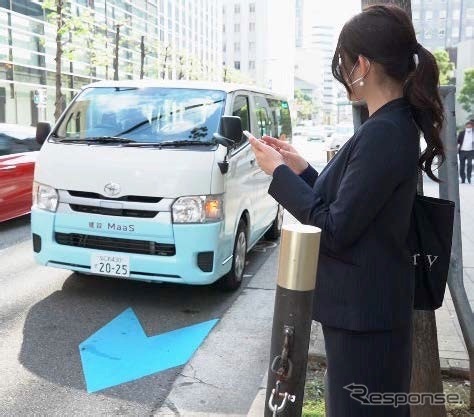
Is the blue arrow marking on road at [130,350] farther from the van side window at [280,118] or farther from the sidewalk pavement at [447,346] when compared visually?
the van side window at [280,118]

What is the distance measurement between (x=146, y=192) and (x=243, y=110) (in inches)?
69.7

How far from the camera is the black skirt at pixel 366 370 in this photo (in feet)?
5.30

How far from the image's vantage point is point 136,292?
533 centimetres

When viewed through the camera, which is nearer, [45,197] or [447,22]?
[45,197]

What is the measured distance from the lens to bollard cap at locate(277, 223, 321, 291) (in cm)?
143

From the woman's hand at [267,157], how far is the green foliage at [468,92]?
191 ft

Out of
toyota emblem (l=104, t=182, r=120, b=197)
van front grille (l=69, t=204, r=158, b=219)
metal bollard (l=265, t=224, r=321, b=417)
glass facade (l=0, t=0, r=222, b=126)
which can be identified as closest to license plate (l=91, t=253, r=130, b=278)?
van front grille (l=69, t=204, r=158, b=219)

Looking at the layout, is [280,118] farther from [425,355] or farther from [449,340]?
[425,355]

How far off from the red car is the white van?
110 inches

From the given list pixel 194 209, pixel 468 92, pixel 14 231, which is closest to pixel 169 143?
pixel 194 209

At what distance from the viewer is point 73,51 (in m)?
22.3

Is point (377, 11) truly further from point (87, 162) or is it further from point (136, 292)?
point (136, 292)

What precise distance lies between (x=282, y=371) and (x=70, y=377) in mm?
2500

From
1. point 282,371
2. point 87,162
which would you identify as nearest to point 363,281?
point 282,371
